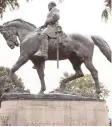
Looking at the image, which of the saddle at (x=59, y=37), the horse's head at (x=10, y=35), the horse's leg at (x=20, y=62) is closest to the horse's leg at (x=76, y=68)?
the saddle at (x=59, y=37)

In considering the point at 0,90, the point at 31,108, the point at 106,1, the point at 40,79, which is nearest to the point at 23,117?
the point at 31,108

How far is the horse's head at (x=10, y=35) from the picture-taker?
14.6 metres

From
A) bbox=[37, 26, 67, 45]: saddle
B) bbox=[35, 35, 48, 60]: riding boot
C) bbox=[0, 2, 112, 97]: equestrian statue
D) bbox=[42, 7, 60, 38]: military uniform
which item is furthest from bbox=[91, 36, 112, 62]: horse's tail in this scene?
bbox=[35, 35, 48, 60]: riding boot

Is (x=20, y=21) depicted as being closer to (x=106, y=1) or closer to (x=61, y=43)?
(x=61, y=43)

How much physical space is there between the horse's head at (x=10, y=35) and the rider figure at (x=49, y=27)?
1041 mm

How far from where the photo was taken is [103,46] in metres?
15.2

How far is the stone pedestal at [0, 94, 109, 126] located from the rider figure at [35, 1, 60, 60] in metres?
1.54

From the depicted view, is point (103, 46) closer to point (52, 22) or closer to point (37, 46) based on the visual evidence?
point (52, 22)

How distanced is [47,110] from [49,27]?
3.02m

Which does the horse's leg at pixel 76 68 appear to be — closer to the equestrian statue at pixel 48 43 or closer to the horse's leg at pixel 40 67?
the equestrian statue at pixel 48 43

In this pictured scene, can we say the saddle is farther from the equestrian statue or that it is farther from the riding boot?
the riding boot

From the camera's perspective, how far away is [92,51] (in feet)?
49.0

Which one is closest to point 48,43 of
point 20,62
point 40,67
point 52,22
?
point 52,22

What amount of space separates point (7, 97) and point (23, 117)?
3.21 feet
